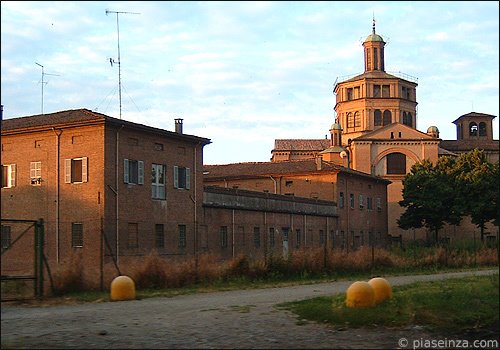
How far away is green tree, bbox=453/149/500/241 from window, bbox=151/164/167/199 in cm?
3565

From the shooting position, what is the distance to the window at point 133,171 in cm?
3788

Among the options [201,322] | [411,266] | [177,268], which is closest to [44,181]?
[177,268]

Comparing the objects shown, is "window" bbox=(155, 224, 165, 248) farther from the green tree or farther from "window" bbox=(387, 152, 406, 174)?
"window" bbox=(387, 152, 406, 174)

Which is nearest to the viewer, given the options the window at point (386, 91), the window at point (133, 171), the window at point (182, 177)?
Answer: the window at point (133, 171)

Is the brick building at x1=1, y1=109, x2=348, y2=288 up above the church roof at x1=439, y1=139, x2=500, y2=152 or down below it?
below

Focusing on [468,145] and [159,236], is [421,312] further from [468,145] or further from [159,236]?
[468,145]

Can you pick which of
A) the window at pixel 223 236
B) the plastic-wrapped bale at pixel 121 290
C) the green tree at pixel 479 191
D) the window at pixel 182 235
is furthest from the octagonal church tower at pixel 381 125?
the plastic-wrapped bale at pixel 121 290

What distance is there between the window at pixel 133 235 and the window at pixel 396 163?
45.3 m

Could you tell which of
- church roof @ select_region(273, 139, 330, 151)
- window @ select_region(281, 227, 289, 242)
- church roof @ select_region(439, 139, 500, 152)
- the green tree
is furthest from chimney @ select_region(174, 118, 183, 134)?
church roof @ select_region(439, 139, 500, 152)

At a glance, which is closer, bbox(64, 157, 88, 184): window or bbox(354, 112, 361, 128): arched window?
bbox(64, 157, 88, 184): window

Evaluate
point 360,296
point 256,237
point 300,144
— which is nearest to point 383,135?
point 300,144

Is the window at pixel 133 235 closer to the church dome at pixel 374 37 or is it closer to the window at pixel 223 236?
the window at pixel 223 236

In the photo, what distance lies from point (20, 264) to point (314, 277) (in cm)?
1549

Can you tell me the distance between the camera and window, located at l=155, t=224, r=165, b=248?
39.2m
